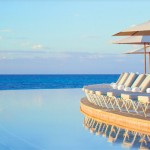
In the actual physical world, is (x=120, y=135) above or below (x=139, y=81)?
→ above

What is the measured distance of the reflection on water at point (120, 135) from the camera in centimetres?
736

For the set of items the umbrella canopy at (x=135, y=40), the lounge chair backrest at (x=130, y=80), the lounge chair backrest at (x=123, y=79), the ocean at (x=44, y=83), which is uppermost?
the umbrella canopy at (x=135, y=40)

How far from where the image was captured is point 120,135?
8.20 m

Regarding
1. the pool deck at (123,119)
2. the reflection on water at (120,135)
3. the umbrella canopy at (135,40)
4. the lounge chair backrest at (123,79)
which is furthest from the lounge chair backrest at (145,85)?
the lounge chair backrest at (123,79)

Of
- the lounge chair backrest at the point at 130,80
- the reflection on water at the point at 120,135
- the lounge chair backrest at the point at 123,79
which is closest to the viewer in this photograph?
the reflection on water at the point at 120,135

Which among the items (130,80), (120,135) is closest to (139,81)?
(130,80)

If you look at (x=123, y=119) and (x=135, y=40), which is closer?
(x=123, y=119)

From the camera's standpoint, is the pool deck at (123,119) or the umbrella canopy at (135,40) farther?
the umbrella canopy at (135,40)

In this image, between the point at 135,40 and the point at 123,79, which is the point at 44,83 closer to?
the point at 123,79

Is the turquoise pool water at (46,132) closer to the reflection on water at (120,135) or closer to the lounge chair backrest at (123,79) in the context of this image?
the reflection on water at (120,135)

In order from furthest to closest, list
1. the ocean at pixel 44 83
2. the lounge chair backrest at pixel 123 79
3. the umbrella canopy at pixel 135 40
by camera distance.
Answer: the ocean at pixel 44 83
the lounge chair backrest at pixel 123 79
the umbrella canopy at pixel 135 40

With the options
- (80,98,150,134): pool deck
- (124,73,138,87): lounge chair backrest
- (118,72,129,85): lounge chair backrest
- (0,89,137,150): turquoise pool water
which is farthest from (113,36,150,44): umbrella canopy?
(80,98,150,134): pool deck

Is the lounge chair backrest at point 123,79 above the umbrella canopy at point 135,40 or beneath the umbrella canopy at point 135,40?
beneath

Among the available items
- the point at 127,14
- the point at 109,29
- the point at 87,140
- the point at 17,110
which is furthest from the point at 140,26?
the point at 109,29
